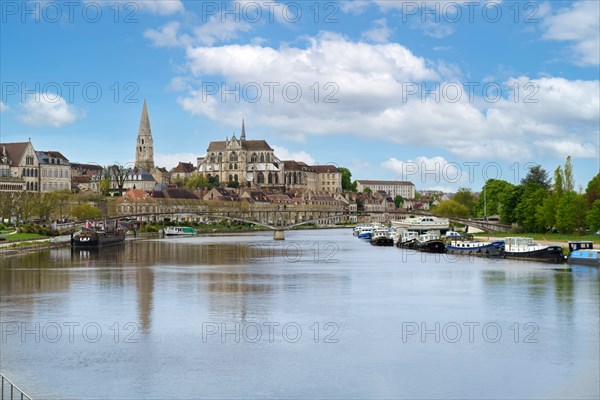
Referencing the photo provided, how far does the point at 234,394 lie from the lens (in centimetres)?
1959

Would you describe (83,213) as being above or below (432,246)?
above

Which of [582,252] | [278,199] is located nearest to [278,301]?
[582,252]

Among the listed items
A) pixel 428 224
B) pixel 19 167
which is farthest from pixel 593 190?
pixel 19 167

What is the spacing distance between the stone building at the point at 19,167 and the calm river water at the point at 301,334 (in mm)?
68863

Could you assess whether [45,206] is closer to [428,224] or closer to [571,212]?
[428,224]

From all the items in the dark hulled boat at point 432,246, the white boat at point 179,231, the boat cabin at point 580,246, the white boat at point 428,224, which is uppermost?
the white boat at point 428,224

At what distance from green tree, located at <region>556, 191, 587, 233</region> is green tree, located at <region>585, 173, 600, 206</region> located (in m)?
2.62

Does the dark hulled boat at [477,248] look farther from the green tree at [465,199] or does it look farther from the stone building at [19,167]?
the stone building at [19,167]

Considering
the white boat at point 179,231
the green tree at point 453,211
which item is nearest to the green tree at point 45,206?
the white boat at point 179,231

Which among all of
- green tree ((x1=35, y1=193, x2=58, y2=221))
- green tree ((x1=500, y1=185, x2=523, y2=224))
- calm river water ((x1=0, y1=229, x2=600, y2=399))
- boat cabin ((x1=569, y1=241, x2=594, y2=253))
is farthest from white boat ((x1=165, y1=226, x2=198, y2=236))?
boat cabin ((x1=569, y1=241, x2=594, y2=253))

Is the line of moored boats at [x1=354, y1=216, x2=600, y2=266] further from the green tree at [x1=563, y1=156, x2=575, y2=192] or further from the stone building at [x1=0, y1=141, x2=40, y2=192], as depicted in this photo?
the stone building at [x1=0, y1=141, x2=40, y2=192]

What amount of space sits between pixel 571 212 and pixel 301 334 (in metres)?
50.2

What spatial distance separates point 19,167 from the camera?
116m

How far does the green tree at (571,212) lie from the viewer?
7200cm
